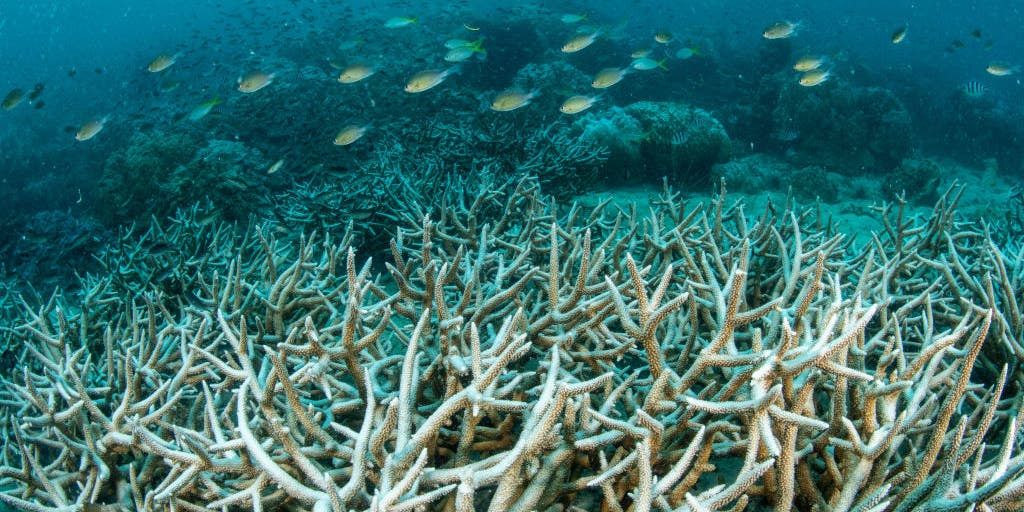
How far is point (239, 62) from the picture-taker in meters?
18.0

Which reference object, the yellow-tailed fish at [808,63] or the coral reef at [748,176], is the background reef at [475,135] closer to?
the coral reef at [748,176]

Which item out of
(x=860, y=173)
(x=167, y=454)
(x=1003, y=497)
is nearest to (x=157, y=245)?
(x=167, y=454)

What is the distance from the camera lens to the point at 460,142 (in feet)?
24.6

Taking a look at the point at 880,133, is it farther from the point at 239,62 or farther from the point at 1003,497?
the point at 239,62

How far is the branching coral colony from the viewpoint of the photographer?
5.04 ft

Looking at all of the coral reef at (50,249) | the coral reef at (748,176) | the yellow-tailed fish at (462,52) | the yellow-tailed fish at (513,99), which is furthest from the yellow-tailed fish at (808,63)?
the coral reef at (50,249)

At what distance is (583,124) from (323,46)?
43.0 feet

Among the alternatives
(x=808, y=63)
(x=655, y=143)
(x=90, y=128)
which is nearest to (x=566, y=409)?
(x=655, y=143)

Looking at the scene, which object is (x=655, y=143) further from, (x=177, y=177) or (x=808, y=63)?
(x=177, y=177)

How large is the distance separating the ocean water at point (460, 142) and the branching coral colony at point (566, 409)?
16.0 inches

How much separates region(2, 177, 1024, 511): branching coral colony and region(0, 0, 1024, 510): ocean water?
406 millimetres

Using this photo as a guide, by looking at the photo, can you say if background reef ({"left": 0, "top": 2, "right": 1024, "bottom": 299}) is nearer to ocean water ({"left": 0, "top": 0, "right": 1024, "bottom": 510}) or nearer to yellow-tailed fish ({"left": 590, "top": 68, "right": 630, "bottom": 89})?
ocean water ({"left": 0, "top": 0, "right": 1024, "bottom": 510})

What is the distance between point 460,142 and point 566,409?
6.31 meters

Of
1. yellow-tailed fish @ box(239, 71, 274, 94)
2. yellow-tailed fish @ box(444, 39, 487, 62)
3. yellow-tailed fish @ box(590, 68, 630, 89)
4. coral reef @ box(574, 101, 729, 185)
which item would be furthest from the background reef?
yellow-tailed fish @ box(239, 71, 274, 94)
